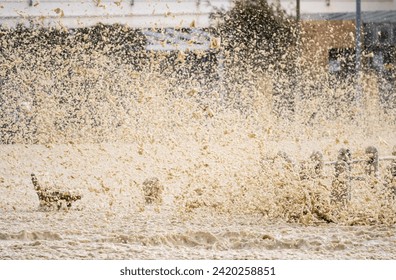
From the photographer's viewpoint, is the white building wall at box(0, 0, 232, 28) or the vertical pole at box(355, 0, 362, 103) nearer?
the white building wall at box(0, 0, 232, 28)

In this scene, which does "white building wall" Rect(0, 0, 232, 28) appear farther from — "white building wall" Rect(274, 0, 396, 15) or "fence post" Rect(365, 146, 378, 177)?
"fence post" Rect(365, 146, 378, 177)

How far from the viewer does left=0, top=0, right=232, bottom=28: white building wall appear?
688cm

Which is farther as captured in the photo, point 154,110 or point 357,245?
point 154,110

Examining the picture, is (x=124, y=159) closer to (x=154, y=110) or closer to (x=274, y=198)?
(x=154, y=110)

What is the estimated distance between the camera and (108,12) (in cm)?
757

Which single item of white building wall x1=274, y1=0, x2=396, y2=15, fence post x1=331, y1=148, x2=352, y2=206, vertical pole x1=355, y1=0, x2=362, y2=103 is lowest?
fence post x1=331, y1=148, x2=352, y2=206

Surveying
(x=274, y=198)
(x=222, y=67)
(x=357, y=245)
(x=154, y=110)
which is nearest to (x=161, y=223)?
(x=274, y=198)

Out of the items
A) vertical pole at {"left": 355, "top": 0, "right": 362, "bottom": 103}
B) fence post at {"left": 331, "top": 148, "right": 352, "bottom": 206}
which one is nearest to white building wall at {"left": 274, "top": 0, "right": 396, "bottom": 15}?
vertical pole at {"left": 355, "top": 0, "right": 362, "bottom": 103}

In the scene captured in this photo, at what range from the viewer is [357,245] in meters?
4.94

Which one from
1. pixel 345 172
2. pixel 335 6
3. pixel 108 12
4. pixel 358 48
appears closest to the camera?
pixel 345 172

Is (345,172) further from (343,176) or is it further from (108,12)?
(108,12)

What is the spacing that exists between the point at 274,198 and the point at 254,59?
5.15 m

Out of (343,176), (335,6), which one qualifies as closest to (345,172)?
(343,176)
